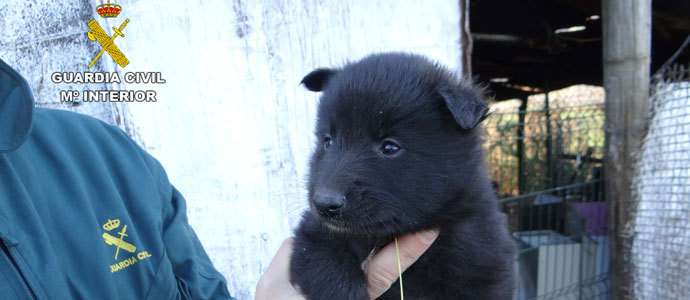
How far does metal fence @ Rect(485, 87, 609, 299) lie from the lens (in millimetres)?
3910

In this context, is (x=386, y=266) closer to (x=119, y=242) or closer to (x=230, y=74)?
(x=119, y=242)

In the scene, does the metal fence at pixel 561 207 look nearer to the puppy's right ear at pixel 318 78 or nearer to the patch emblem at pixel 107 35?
the puppy's right ear at pixel 318 78

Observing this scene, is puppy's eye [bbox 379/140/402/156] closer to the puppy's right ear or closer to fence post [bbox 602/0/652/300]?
the puppy's right ear

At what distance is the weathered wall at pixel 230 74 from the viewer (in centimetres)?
238

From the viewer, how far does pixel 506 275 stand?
1.78 metres

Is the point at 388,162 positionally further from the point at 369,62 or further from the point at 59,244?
the point at 59,244

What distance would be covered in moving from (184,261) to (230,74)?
118 centimetres

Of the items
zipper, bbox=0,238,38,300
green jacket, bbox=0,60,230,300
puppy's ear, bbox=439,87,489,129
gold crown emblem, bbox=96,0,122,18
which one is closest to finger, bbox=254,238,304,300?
green jacket, bbox=0,60,230,300

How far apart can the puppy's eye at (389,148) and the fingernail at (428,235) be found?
35cm

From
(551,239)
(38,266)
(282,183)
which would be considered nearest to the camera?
(38,266)

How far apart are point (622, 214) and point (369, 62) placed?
3027 mm

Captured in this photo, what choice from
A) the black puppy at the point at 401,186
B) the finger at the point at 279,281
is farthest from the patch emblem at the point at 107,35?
the finger at the point at 279,281

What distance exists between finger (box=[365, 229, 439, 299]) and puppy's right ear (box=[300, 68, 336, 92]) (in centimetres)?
80

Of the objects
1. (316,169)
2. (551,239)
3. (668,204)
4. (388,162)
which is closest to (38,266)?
(316,169)
